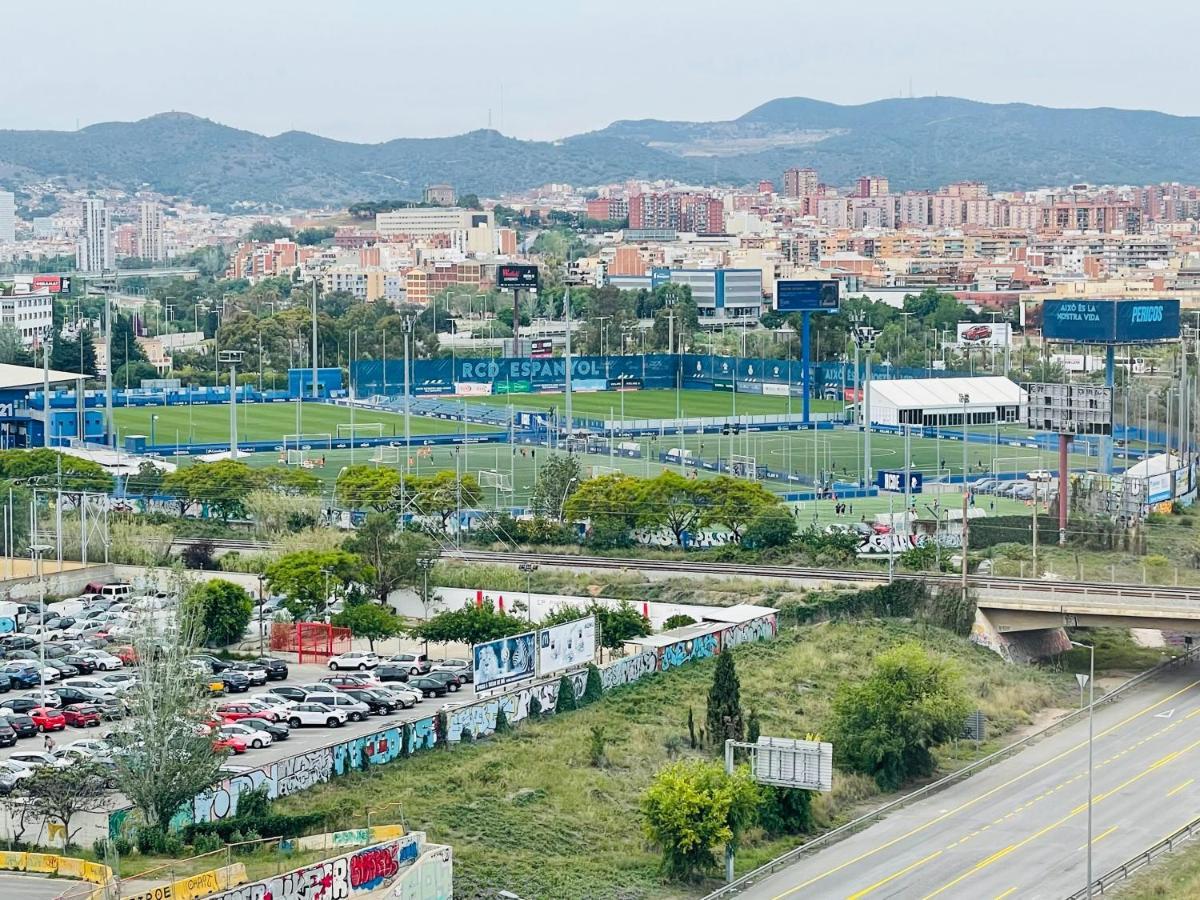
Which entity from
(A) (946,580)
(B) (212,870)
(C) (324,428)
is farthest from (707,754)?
(C) (324,428)

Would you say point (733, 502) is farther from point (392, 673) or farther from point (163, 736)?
point (163, 736)

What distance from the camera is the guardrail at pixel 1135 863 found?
94.8 feet

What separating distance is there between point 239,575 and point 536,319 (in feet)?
336

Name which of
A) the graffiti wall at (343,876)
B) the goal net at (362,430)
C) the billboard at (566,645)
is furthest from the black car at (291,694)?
the goal net at (362,430)

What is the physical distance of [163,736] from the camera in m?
28.8

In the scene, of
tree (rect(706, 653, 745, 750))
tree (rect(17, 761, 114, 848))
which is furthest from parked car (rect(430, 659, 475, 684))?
tree (rect(17, 761, 114, 848))

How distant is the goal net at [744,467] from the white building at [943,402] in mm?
13960

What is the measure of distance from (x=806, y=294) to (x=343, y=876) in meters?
64.5

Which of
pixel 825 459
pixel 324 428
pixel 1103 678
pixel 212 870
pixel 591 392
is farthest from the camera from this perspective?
pixel 591 392

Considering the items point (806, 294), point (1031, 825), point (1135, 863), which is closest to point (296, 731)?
point (1031, 825)

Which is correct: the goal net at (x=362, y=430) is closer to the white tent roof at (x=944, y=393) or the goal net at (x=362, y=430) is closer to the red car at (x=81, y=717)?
the white tent roof at (x=944, y=393)

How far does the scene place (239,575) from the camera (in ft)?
160

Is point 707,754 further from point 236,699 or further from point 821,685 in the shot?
point 236,699

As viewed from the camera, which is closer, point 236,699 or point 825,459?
point 236,699
